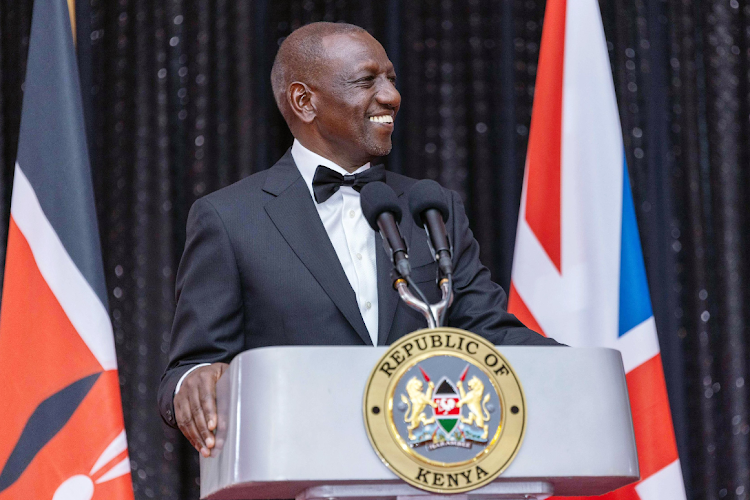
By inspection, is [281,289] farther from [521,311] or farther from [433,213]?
[521,311]

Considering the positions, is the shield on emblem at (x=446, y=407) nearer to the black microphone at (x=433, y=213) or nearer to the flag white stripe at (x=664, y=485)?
the black microphone at (x=433, y=213)

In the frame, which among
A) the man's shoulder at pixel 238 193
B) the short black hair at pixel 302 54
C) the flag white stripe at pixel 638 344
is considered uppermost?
the short black hair at pixel 302 54

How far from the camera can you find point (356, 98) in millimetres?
1997

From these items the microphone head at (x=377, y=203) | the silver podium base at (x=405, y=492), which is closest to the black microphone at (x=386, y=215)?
the microphone head at (x=377, y=203)

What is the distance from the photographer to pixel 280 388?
41.9 inches

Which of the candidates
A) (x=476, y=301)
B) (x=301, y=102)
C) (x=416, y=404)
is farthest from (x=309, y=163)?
(x=416, y=404)

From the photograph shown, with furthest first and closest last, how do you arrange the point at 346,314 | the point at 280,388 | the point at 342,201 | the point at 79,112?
the point at 79,112 → the point at 342,201 → the point at 346,314 → the point at 280,388

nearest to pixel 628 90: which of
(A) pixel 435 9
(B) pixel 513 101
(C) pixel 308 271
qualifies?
(B) pixel 513 101

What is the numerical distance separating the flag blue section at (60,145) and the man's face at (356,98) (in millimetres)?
669

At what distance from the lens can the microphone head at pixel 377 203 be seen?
1.24m

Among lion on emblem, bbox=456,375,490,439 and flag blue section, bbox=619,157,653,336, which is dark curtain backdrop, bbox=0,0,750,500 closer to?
flag blue section, bbox=619,157,653,336

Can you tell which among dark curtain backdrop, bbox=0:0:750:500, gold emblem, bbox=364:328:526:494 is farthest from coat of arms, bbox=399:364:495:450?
dark curtain backdrop, bbox=0:0:750:500

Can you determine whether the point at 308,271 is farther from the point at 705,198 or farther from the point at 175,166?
the point at 705,198

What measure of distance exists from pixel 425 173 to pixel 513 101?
345 mm
